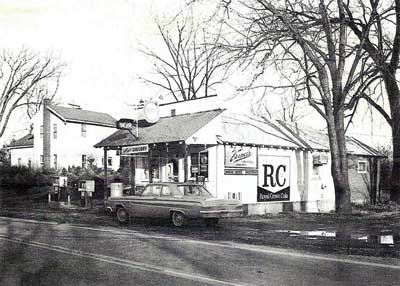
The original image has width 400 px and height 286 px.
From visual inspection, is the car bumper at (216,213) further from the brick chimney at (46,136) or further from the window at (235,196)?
the brick chimney at (46,136)

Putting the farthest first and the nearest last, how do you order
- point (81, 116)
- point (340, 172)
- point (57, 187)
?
point (81, 116) → point (57, 187) → point (340, 172)

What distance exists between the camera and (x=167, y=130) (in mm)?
24062

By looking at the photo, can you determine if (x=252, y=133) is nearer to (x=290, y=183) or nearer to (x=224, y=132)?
(x=224, y=132)

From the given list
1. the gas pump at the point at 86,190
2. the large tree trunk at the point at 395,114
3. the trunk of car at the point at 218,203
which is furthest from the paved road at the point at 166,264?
the large tree trunk at the point at 395,114

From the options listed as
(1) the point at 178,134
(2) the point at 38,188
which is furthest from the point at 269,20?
(2) the point at 38,188

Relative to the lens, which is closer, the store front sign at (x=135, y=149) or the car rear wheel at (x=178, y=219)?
the car rear wheel at (x=178, y=219)

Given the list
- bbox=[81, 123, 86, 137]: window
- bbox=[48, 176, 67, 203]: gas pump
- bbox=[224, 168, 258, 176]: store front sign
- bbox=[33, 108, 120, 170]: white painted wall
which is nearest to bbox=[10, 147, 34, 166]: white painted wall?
bbox=[33, 108, 120, 170]: white painted wall

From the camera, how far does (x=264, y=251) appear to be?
10812mm

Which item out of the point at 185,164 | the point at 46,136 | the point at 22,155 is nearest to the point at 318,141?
the point at 185,164

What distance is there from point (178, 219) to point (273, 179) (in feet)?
33.9

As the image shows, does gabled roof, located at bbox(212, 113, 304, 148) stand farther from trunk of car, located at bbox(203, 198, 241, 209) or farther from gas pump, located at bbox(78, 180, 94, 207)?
trunk of car, located at bbox(203, 198, 241, 209)

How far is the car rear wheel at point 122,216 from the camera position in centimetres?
1741

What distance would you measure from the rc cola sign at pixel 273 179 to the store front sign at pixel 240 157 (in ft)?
1.82

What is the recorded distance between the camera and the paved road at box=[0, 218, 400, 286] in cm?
759
